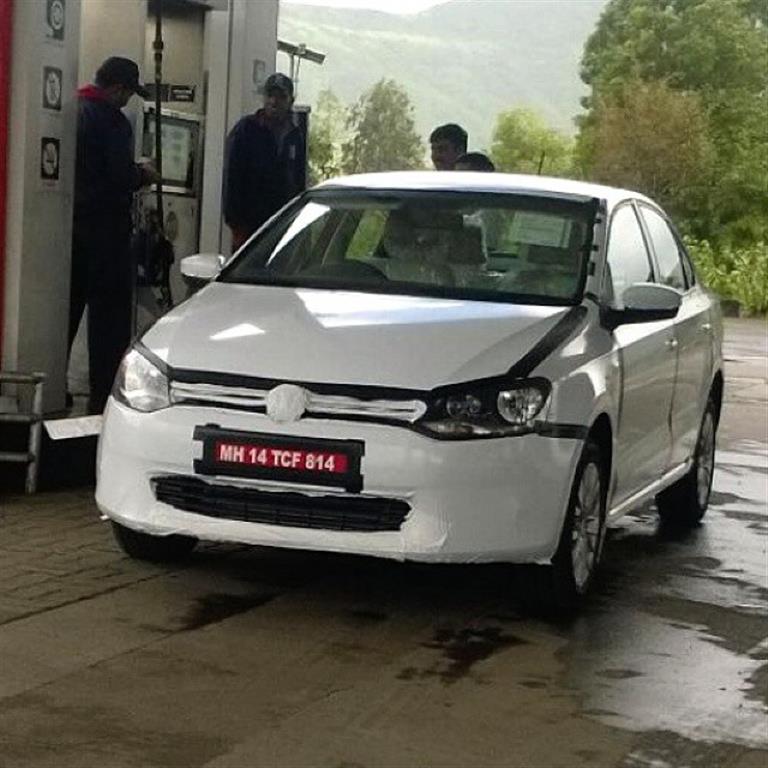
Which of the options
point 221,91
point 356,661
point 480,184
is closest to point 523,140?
point 221,91

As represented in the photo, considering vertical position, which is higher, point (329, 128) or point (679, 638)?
point (329, 128)

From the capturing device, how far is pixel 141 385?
704 centimetres

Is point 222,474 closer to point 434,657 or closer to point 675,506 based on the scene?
point 434,657

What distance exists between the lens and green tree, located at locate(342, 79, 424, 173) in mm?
69062

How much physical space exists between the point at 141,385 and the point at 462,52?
156 metres

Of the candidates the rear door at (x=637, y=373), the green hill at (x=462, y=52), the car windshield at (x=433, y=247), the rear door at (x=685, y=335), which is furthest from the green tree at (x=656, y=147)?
the green hill at (x=462, y=52)

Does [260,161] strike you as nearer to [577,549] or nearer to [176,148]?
[176,148]

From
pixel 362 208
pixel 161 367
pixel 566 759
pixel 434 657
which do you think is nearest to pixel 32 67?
pixel 362 208

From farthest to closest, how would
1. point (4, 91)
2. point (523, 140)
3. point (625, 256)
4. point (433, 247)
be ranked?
point (523, 140) → point (4, 91) → point (625, 256) → point (433, 247)

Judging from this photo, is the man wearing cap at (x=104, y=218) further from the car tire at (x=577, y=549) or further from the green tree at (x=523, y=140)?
the green tree at (x=523, y=140)

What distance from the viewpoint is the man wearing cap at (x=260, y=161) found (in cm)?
1222

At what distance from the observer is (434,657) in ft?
21.3

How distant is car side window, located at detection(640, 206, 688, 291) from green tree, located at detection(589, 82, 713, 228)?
147 feet

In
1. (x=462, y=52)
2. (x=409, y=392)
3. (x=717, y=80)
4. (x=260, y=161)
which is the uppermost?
(x=462, y=52)
